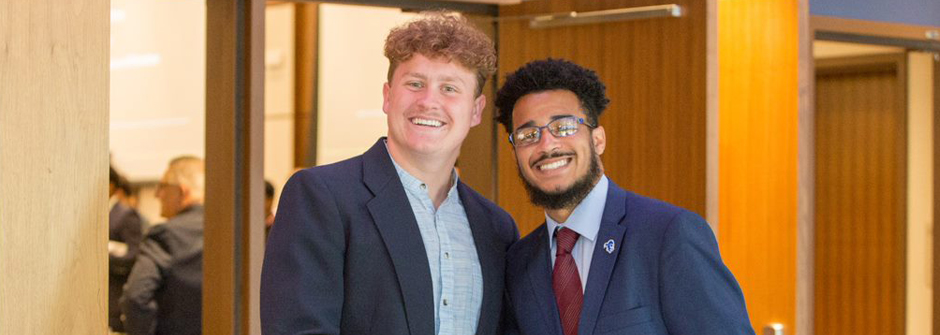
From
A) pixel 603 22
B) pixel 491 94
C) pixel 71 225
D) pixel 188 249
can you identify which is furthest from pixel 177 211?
pixel 71 225

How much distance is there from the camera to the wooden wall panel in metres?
4.10

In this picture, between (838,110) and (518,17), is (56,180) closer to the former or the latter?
(518,17)

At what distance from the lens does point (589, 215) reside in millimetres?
2660

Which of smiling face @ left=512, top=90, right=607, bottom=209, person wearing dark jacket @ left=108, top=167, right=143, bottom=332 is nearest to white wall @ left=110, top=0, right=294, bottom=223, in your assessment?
person wearing dark jacket @ left=108, top=167, right=143, bottom=332

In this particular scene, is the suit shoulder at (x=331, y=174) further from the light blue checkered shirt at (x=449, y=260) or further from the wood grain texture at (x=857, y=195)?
the wood grain texture at (x=857, y=195)

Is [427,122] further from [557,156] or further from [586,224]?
[586,224]

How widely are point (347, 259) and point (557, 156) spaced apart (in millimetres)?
524

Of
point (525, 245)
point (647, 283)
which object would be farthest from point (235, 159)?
point (647, 283)

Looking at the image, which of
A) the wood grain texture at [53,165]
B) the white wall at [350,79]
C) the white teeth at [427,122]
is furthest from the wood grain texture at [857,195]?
the wood grain texture at [53,165]

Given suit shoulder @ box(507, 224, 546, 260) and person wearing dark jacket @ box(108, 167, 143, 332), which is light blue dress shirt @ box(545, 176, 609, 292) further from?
person wearing dark jacket @ box(108, 167, 143, 332)

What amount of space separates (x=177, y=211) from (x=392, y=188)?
3835mm

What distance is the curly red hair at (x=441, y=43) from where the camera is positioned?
2549 millimetres

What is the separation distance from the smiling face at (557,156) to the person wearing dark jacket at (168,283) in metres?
3.38

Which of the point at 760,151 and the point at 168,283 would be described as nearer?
the point at 760,151
